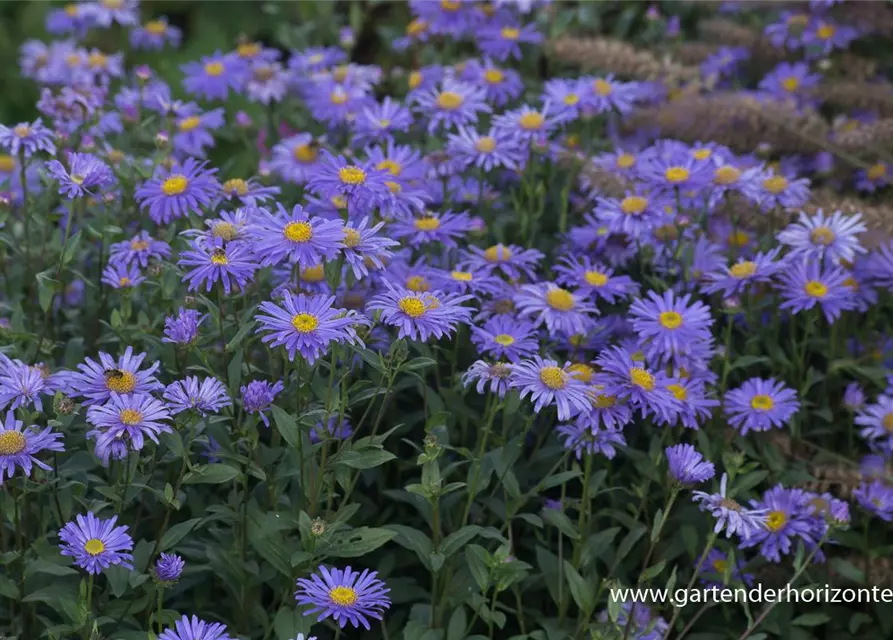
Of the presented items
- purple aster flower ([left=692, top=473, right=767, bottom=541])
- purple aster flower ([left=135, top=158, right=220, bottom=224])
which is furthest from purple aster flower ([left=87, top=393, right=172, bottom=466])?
purple aster flower ([left=692, top=473, right=767, bottom=541])

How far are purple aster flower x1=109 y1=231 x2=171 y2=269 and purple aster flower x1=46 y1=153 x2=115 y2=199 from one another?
11cm

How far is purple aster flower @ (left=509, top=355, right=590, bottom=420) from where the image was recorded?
66.6 inches

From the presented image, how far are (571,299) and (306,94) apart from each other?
3.91 ft

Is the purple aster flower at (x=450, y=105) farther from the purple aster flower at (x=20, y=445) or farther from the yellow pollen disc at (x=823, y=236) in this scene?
the purple aster flower at (x=20, y=445)

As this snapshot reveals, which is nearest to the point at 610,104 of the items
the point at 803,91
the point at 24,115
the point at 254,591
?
the point at 803,91

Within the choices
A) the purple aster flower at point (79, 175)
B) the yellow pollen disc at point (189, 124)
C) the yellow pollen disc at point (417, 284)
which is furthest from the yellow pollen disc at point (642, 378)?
the yellow pollen disc at point (189, 124)

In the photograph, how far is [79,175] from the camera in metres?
1.91

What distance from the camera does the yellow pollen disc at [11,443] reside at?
5.16ft

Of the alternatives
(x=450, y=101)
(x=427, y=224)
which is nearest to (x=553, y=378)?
(x=427, y=224)

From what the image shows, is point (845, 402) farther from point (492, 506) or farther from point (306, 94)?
point (306, 94)

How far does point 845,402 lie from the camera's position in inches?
85.7

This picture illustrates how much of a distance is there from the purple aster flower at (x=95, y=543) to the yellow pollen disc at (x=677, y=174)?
49.0 inches

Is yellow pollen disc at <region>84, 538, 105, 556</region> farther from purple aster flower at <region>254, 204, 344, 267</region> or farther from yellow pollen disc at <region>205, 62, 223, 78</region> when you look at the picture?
yellow pollen disc at <region>205, 62, 223, 78</region>

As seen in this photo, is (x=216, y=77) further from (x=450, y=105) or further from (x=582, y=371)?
(x=582, y=371)
